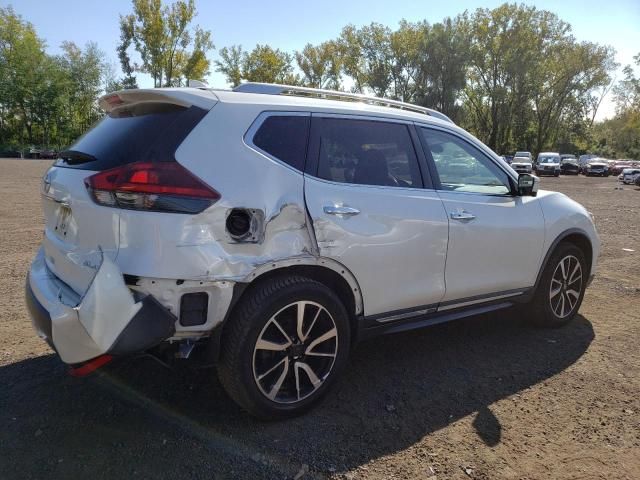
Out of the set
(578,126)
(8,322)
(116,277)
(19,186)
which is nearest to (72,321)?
(116,277)

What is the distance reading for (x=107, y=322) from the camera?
91.4 inches

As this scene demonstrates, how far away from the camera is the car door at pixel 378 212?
2895 mm

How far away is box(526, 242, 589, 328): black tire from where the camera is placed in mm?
4282

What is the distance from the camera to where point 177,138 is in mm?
2553

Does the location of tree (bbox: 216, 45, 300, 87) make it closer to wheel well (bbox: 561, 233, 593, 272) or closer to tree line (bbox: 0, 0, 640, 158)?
tree line (bbox: 0, 0, 640, 158)

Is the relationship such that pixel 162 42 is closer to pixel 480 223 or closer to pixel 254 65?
pixel 254 65

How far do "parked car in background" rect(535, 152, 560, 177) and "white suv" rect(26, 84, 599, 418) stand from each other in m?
40.8

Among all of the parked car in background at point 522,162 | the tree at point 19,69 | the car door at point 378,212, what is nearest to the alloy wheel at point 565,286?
the car door at point 378,212

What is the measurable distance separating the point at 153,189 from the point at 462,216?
2.11 metres

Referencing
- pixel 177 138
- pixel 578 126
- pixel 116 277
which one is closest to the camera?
pixel 116 277

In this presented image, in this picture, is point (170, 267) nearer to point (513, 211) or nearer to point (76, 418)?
point (76, 418)

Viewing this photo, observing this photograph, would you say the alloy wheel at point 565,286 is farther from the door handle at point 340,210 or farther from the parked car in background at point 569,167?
the parked car in background at point 569,167

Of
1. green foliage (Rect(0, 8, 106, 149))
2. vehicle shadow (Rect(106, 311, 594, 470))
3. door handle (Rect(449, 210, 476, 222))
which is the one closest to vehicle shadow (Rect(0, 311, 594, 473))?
vehicle shadow (Rect(106, 311, 594, 470))

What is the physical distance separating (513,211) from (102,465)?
128 inches
